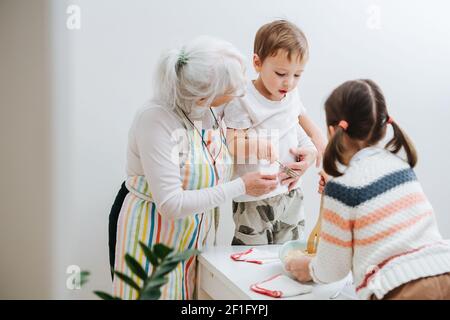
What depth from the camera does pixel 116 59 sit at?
190 centimetres

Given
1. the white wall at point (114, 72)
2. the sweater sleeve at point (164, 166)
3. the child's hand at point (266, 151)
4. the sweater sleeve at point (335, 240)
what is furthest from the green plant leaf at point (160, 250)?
the white wall at point (114, 72)

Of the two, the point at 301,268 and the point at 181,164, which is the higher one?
the point at 181,164

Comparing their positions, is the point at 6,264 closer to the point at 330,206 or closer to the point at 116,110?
the point at 116,110

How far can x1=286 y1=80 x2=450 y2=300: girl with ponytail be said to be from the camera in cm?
109

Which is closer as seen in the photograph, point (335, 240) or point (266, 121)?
point (335, 240)

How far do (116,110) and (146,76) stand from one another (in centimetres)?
16

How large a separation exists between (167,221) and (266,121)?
45 centimetres

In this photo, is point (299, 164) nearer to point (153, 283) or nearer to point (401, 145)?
point (401, 145)

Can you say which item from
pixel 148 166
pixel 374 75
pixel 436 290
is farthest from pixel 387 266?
pixel 374 75

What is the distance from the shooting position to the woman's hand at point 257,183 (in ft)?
5.05

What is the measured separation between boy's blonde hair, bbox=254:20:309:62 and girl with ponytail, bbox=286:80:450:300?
48 cm

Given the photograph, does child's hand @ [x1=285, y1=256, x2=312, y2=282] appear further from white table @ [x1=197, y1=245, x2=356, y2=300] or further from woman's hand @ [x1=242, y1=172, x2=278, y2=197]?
woman's hand @ [x1=242, y1=172, x2=278, y2=197]

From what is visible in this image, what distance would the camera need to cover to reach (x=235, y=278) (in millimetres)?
1403

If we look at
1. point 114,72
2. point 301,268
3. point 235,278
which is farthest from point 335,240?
point 114,72
